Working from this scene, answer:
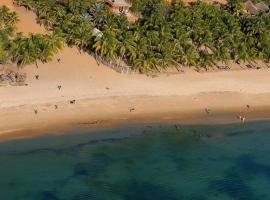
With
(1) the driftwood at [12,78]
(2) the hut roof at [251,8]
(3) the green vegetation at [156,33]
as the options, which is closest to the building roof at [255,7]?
(2) the hut roof at [251,8]

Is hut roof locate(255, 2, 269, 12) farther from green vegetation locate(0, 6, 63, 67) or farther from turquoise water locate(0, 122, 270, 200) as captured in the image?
green vegetation locate(0, 6, 63, 67)

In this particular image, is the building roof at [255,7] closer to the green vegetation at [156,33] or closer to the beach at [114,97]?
the green vegetation at [156,33]

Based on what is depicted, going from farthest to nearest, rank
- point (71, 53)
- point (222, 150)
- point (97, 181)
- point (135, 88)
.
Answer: point (71, 53) < point (135, 88) < point (222, 150) < point (97, 181)

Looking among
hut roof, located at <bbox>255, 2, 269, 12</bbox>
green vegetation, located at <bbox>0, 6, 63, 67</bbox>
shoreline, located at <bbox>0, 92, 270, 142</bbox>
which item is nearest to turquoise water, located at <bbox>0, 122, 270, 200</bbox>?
shoreline, located at <bbox>0, 92, 270, 142</bbox>

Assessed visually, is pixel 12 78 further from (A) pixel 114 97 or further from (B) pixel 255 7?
(B) pixel 255 7

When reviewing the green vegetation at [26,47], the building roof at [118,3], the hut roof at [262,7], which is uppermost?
the hut roof at [262,7]

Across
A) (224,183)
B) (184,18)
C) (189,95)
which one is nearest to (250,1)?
(184,18)

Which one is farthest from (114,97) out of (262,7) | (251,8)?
(262,7)

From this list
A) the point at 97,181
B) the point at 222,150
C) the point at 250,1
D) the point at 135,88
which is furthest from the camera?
the point at 250,1

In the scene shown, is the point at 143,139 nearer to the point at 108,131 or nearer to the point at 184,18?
the point at 108,131
